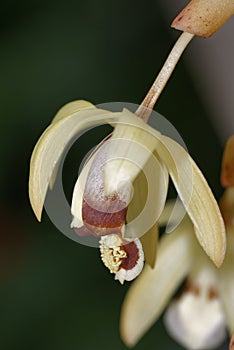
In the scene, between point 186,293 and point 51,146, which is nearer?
point 51,146

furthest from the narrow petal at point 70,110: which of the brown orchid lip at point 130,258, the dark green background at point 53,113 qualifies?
the dark green background at point 53,113

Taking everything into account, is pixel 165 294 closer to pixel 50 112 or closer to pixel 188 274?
pixel 188 274

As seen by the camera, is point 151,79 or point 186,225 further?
point 151,79

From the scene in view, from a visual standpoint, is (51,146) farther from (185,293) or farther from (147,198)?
(185,293)

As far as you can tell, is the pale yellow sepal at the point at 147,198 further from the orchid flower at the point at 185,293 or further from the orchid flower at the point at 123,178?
the orchid flower at the point at 185,293

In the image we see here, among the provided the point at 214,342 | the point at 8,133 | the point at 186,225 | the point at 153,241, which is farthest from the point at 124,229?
the point at 8,133

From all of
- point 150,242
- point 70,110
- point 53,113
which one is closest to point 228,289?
point 150,242

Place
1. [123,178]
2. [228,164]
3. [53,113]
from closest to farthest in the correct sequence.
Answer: [123,178]
[228,164]
[53,113]
